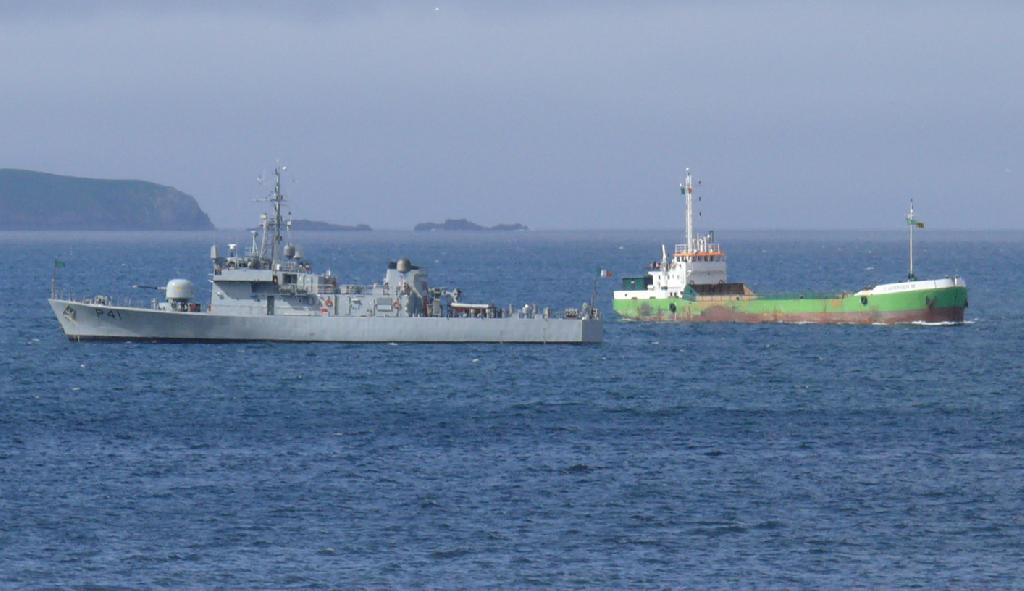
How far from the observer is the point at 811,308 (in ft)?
429

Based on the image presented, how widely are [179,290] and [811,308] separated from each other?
48.0 m

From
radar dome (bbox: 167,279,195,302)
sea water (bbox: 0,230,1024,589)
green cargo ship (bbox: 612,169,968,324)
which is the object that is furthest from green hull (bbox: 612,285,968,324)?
radar dome (bbox: 167,279,195,302)

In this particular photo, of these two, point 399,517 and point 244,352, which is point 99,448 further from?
point 244,352

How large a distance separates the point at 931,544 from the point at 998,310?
101 m

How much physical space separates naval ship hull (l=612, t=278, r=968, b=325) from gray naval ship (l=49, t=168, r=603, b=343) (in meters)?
20.5

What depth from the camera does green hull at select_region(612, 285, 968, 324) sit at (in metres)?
126

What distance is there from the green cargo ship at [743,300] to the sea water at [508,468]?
1685 centimetres

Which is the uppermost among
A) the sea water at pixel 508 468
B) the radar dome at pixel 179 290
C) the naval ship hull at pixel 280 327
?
the radar dome at pixel 179 290

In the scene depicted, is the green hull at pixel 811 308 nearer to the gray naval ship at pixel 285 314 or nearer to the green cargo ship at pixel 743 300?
the green cargo ship at pixel 743 300

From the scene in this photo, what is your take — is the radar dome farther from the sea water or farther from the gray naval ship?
the sea water

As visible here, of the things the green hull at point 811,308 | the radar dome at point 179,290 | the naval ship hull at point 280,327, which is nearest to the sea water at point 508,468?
the naval ship hull at point 280,327

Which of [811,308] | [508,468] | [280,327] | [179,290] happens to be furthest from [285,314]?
[508,468]

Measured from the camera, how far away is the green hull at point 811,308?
12644 centimetres

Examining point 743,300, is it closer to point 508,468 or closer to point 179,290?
point 179,290
